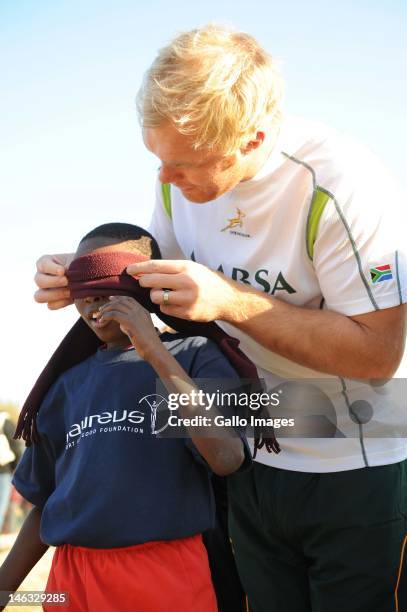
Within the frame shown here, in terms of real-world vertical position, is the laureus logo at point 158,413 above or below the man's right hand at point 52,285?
below

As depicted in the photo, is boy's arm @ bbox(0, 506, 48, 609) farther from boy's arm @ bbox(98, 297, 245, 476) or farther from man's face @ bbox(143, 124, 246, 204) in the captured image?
man's face @ bbox(143, 124, 246, 204)

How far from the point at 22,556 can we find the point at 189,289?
1.28 metres

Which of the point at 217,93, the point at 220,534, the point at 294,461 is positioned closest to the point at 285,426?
the point at 294,461

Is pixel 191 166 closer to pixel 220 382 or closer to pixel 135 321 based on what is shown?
pixel 135 321

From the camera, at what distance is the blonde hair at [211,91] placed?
9.11 ft

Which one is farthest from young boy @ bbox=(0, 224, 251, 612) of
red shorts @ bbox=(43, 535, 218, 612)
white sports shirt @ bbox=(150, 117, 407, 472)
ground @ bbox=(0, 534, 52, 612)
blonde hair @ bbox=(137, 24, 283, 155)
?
ground @ bbox=(0, 534, 52, 612)

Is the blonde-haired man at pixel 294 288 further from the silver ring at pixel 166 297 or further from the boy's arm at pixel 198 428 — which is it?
the boy's arm at pixel 198 428

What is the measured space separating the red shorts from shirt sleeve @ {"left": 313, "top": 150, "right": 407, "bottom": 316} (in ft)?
3.34

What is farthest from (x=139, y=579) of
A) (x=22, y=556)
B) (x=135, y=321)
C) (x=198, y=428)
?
(x=135, y=321)

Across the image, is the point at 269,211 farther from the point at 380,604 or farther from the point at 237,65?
the point at 380,604

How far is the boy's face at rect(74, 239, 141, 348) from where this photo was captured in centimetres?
301

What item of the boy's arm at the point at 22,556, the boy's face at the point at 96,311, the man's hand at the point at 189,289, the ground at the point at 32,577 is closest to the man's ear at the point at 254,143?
the man's hand at the point at 189,289

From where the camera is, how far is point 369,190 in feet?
9.29

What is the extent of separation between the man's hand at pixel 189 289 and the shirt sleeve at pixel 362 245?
0.38 metres
